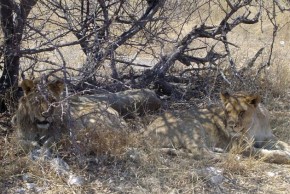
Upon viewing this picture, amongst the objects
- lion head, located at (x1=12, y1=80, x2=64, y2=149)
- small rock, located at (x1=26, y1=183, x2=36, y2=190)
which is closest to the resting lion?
lion head, located at (x1=12, y1=80, x2=64, y2=149)

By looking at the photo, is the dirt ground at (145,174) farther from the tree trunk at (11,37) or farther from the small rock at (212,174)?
the tree trunk at (11,37)

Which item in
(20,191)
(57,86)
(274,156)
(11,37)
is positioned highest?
(11,37)

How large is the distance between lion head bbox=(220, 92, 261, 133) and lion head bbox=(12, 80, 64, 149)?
156 centimetres

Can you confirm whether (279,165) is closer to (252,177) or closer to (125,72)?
(252,177)

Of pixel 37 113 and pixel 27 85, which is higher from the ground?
pixel 27 85

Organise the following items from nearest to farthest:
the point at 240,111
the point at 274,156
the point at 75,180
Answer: the point at 75,180, the point at 274,156, the point at 240,111

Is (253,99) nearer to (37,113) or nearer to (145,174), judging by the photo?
(145,174)

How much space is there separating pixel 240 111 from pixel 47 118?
1796mm

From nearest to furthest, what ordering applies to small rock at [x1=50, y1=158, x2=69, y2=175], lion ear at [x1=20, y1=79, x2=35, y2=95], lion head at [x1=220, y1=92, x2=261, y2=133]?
small rock at [x1=50, y1=158, x2=69, y2=175]
lion ear at [x1=20, y1=79, x2=35, y2=95]
lion head at [x1=220, y1=92, x2=261, y2=133]

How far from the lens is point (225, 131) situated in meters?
5.25

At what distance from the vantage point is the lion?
4.52 m

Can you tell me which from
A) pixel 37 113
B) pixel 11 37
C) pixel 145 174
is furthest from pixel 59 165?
pixel 11 37

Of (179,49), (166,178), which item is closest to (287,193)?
(166,178)

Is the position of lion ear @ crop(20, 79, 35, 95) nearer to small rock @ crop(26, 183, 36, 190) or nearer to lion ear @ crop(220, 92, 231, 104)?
small rock @ crop(26, 183, 36, 190)
